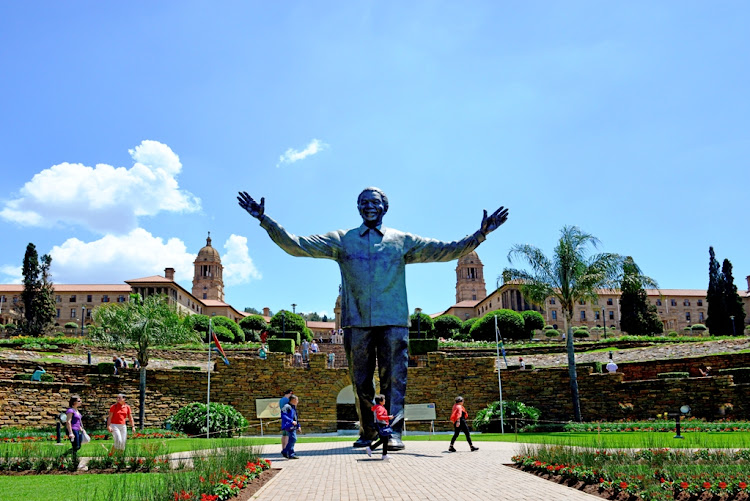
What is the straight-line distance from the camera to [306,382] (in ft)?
83.9

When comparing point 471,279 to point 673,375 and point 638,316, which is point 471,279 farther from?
point 673,375

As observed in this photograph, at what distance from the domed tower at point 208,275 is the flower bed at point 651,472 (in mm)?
112227

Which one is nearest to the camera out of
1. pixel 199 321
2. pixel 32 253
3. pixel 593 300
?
pixel 593 300

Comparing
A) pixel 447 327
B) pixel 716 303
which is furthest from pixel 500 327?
pixel 716 303

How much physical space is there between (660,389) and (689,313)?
82.4m

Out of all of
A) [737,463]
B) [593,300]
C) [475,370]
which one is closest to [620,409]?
[593,300]

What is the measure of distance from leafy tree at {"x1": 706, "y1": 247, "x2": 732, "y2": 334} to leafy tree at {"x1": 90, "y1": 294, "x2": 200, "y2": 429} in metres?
50.0

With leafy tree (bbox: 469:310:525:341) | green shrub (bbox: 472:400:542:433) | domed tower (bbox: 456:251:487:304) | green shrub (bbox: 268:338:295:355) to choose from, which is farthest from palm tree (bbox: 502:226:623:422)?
domed tower (bbox: 456:251:487:304)

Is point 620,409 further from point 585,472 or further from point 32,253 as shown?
point 32,253

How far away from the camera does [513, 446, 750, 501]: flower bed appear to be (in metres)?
5.89

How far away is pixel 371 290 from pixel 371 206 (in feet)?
4.23

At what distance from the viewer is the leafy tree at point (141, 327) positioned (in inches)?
871

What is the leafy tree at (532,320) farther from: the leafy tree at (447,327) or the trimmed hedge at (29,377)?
the trimmed hedge at (29,377)

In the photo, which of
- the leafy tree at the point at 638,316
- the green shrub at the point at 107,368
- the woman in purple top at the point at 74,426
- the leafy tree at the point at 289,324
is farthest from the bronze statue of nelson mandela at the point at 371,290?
the leafy tree at the point at 638,316
